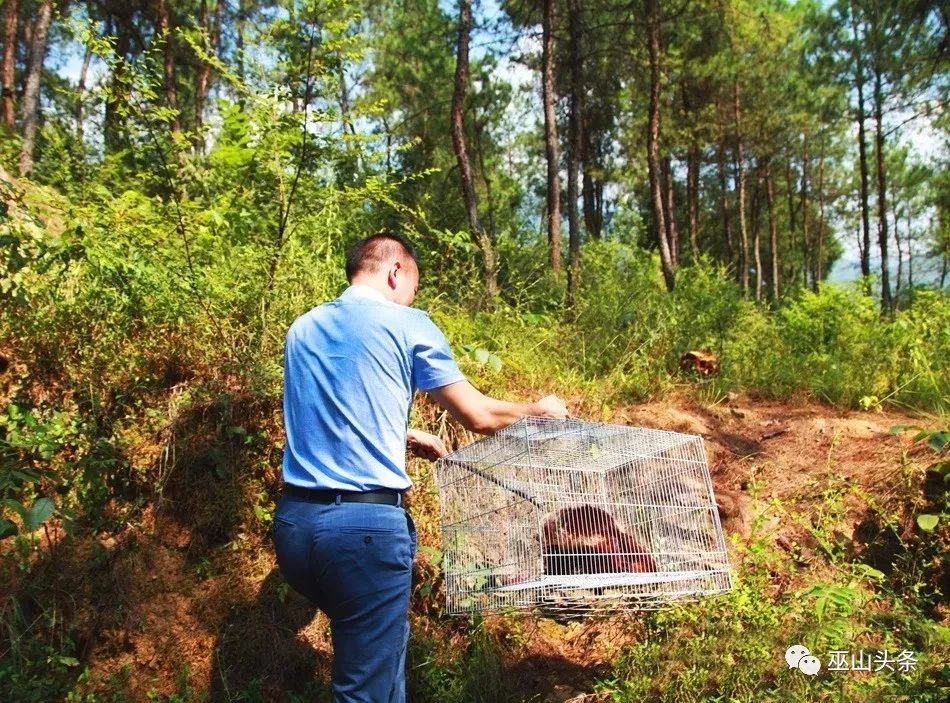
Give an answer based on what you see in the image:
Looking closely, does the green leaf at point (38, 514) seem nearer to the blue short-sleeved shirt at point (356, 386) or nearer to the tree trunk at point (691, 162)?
the blue short-sleeved shirt at point (356, 386)

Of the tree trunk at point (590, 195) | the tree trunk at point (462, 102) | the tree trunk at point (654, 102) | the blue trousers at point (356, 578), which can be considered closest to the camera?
the blue trousers at point (356, 578)

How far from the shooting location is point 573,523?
2912mm

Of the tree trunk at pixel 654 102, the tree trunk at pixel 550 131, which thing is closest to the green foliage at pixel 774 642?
the tree trunk at pixel 550 131

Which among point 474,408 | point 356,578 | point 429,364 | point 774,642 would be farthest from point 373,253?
point 774,642

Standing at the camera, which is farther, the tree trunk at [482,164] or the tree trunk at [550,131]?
the tree trunk at [482,164]

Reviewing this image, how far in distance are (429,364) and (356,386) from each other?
26 centimetres

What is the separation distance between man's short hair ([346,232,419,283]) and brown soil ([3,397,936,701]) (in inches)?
74.7

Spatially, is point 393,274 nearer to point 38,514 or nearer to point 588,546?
point 588,546

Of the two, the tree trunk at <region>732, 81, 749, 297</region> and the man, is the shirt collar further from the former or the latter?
the tree trunk at <region>732, 81, 749, 297</region>

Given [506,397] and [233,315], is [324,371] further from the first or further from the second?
[506,397]

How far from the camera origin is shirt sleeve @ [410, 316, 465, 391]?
7.76ft

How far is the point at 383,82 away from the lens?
1642 cm

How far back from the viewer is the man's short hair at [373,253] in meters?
2.55

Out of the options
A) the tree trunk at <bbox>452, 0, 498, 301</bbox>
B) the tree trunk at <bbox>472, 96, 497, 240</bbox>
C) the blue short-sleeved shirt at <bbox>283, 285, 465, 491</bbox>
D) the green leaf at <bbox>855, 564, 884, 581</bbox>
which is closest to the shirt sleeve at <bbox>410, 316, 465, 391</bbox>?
the blue short-sleeved shirt at <bbox>283, 285, 465, 491</bbox>
